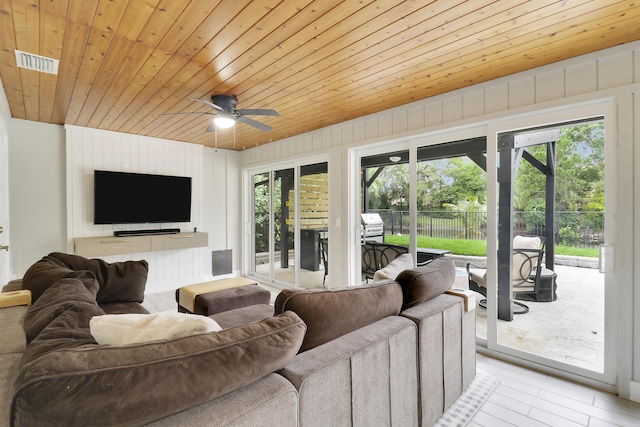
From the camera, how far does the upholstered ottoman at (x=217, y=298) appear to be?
285cm

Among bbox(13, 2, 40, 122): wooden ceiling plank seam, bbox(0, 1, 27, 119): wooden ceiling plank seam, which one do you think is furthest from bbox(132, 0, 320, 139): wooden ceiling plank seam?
bbox(0, 1, 27, 119): wooden ceiling plank seam

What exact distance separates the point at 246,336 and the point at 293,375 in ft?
0.88

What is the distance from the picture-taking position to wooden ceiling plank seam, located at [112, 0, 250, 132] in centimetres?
189

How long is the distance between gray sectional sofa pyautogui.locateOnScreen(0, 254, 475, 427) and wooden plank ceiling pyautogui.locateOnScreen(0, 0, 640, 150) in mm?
1576

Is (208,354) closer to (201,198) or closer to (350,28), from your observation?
(350,28)

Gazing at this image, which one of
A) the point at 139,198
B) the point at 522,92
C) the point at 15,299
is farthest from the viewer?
the point at 139,198

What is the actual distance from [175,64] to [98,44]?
50cm

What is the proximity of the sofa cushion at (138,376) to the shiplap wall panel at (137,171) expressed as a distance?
427cm

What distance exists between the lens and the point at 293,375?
1167 millimetres

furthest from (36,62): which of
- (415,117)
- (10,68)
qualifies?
(415,117)

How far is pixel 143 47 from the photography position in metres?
2.22

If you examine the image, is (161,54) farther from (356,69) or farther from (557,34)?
(557,34)

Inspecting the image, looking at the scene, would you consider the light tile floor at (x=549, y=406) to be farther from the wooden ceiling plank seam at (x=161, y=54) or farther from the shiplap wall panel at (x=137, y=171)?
the shiplap wall panel at (x=137, y=171)

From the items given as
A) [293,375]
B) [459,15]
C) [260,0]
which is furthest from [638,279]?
[260,0]
